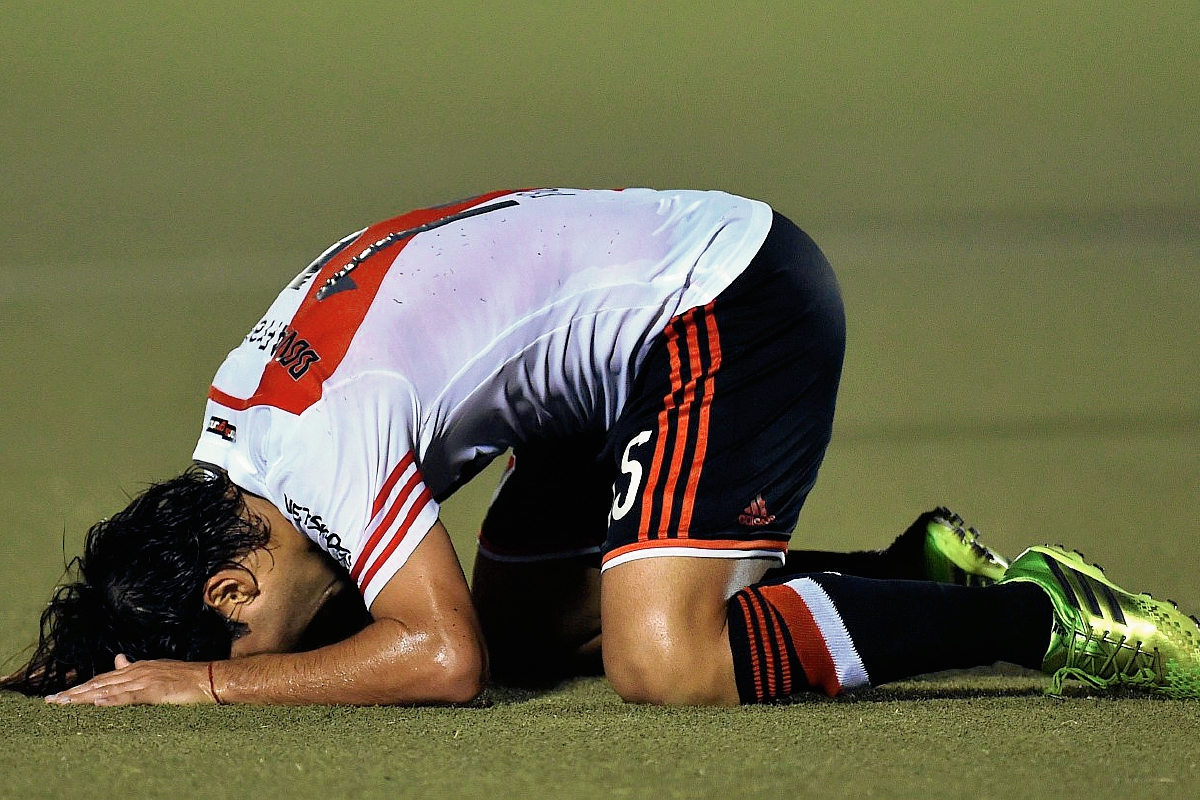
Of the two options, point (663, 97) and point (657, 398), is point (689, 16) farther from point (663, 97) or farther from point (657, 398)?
point (657, 398)

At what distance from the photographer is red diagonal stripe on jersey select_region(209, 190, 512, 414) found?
59.0 inches

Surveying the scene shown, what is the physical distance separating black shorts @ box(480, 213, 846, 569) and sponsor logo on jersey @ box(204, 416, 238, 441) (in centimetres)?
43

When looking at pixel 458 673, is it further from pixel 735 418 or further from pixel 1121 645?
pixel 1121 645

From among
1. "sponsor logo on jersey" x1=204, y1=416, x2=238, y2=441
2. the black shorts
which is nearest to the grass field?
the black shorts

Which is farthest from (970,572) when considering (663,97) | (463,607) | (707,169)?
(663,97)

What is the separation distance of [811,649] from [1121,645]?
0.34 meters

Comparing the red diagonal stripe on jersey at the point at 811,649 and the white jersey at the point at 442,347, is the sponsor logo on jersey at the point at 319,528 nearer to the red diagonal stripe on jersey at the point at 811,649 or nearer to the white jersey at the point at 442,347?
the white jersey at the point at 442,347

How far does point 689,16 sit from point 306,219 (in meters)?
1.88

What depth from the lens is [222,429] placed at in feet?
5.21

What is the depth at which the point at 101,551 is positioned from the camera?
1.64 metres

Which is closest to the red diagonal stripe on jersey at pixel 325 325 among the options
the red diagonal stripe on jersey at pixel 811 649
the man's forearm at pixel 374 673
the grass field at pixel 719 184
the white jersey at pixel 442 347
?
the white jersey at pixel 442 347

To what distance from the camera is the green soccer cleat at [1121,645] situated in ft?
5.04

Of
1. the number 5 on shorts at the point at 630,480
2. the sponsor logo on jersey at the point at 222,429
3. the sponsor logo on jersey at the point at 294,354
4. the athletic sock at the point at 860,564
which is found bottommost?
Answer: the athletic sock at the point at 860,564

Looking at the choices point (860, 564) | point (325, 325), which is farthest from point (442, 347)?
point (860, 564)
